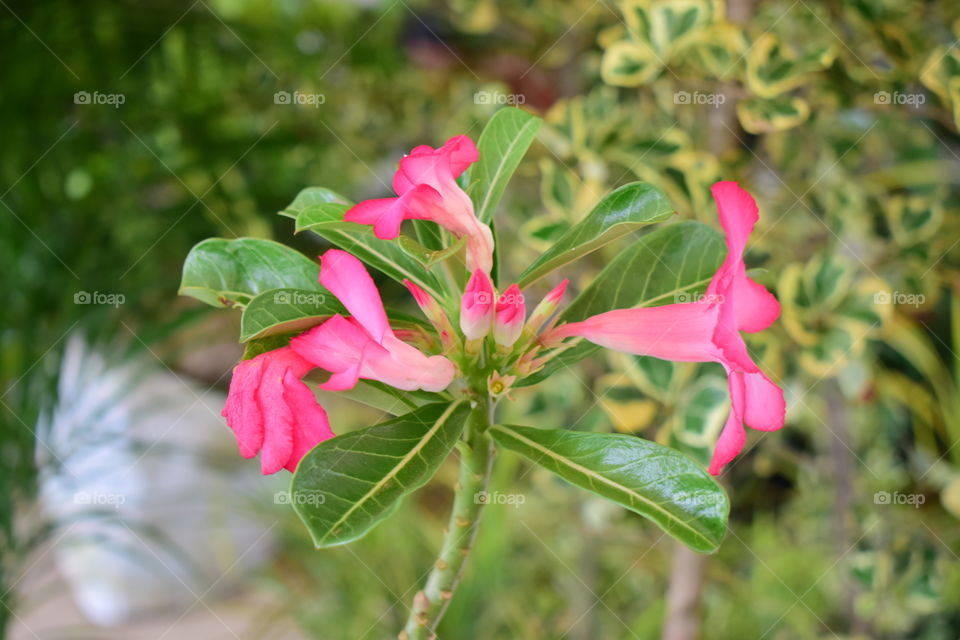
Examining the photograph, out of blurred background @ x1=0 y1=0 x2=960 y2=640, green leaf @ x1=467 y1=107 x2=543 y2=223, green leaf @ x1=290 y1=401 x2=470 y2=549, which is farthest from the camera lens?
blurred background @ x1=0 y1=0 x2=960 y2=640

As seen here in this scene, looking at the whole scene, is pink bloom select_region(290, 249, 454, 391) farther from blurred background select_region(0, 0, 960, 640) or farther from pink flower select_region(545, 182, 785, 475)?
blurred background select_region(0, 0, 960, 640)

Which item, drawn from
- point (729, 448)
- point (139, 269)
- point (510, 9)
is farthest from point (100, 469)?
point (729, 448)

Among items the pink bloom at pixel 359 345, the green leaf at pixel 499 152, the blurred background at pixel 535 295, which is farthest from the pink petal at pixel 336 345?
the blurred background at pixel 535 295

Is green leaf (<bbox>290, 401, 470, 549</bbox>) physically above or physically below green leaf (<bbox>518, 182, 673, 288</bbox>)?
below

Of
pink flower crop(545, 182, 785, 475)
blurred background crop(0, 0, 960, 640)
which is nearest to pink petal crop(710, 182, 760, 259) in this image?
pink flower crop(545, 182, 785, 475)

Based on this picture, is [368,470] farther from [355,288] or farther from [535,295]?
[535,295]

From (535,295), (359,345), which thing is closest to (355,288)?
(359,345)
